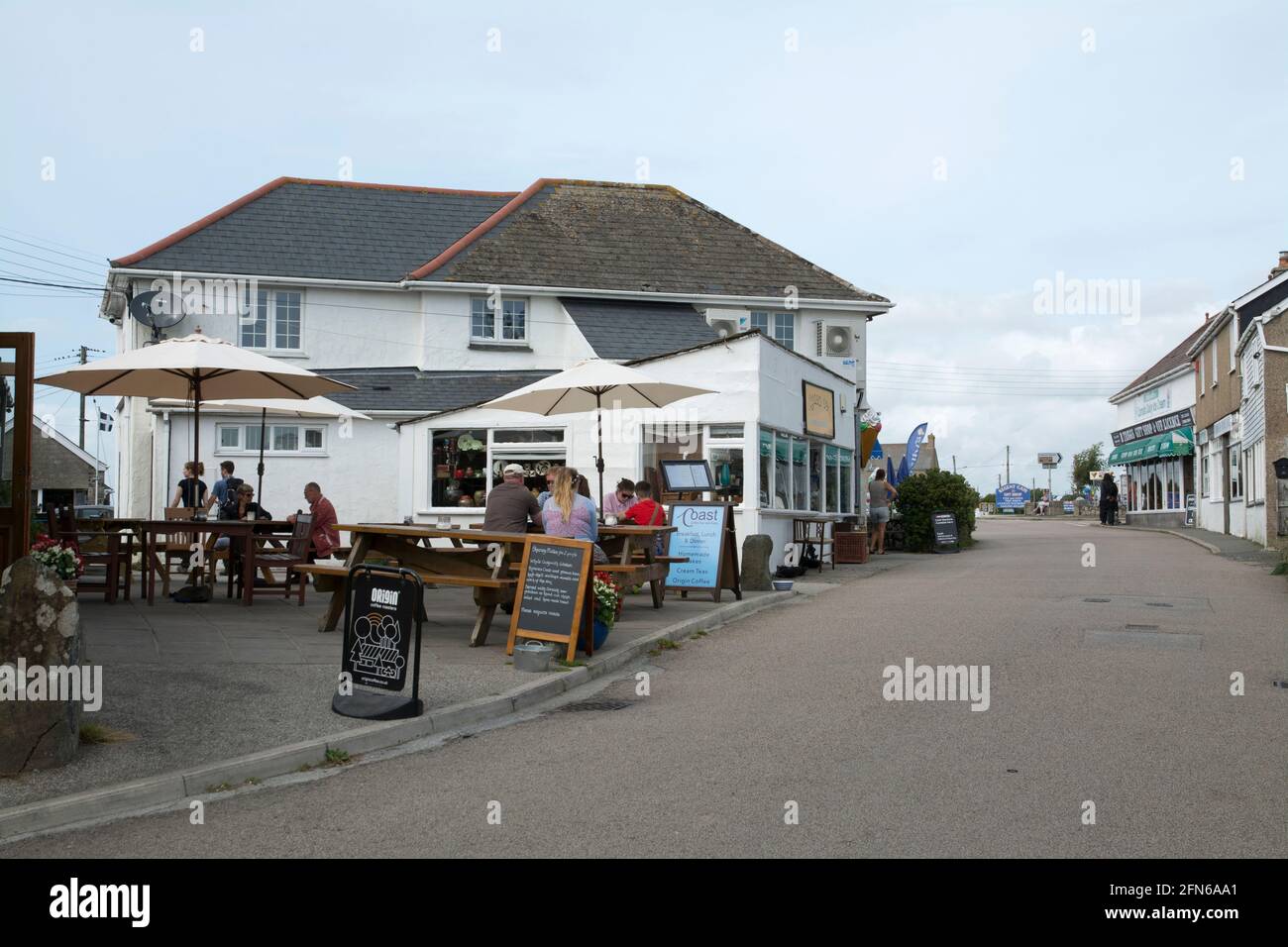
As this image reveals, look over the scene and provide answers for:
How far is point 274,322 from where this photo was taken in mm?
29219

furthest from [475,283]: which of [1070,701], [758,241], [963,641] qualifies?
[1070,701]

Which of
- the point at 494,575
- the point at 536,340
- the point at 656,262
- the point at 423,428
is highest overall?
the point at 656,262

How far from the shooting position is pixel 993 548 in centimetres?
3002

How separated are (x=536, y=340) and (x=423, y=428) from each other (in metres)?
6.40

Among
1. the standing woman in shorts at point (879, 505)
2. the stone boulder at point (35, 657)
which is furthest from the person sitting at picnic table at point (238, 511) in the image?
the standing woman in shorts at point (879, 505)

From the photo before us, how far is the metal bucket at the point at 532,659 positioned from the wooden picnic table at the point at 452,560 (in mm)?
1166

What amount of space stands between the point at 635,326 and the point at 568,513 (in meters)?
17.7

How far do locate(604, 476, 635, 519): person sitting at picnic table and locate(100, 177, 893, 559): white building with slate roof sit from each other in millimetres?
3596

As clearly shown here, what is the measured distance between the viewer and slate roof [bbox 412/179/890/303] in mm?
30172

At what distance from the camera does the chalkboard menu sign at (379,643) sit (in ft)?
26.8

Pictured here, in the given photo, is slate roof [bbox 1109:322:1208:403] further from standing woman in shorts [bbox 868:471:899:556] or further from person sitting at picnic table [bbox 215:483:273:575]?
person sitting at picnic table [bbox 215:483:273:575]

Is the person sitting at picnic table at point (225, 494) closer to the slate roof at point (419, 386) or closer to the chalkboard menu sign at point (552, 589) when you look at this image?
the chalkboard menu sign at point (552, 589)

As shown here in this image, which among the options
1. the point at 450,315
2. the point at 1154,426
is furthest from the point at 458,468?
the point at 1154,426
